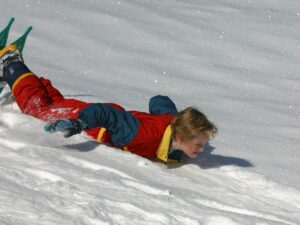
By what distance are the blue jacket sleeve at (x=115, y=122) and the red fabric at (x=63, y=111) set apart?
0.04m

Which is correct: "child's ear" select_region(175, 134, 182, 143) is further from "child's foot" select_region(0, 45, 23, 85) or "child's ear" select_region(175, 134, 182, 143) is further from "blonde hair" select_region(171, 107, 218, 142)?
"child's foot" select_region(0, 45, 23, 85)

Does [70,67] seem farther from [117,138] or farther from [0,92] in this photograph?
[117,138]

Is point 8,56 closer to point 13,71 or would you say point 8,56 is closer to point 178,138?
point 13,71

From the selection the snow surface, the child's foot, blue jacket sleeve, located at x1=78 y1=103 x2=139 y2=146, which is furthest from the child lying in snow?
the child's foot

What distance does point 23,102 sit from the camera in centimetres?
440

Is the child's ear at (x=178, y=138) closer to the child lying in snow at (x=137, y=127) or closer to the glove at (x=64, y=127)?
the child lying in snow at (x=137, y=127)

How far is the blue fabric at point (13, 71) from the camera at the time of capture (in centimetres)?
452

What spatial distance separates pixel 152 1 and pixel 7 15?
2.22m

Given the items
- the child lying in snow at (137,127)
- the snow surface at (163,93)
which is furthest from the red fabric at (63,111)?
the snow surface at (163,93)

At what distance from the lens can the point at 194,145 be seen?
3.99 metres

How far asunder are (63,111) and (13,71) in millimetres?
433

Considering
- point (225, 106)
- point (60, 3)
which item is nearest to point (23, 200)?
point (225, 106)

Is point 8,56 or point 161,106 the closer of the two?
point 161,106

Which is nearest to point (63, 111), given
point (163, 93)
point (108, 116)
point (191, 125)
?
point (108, 116)
